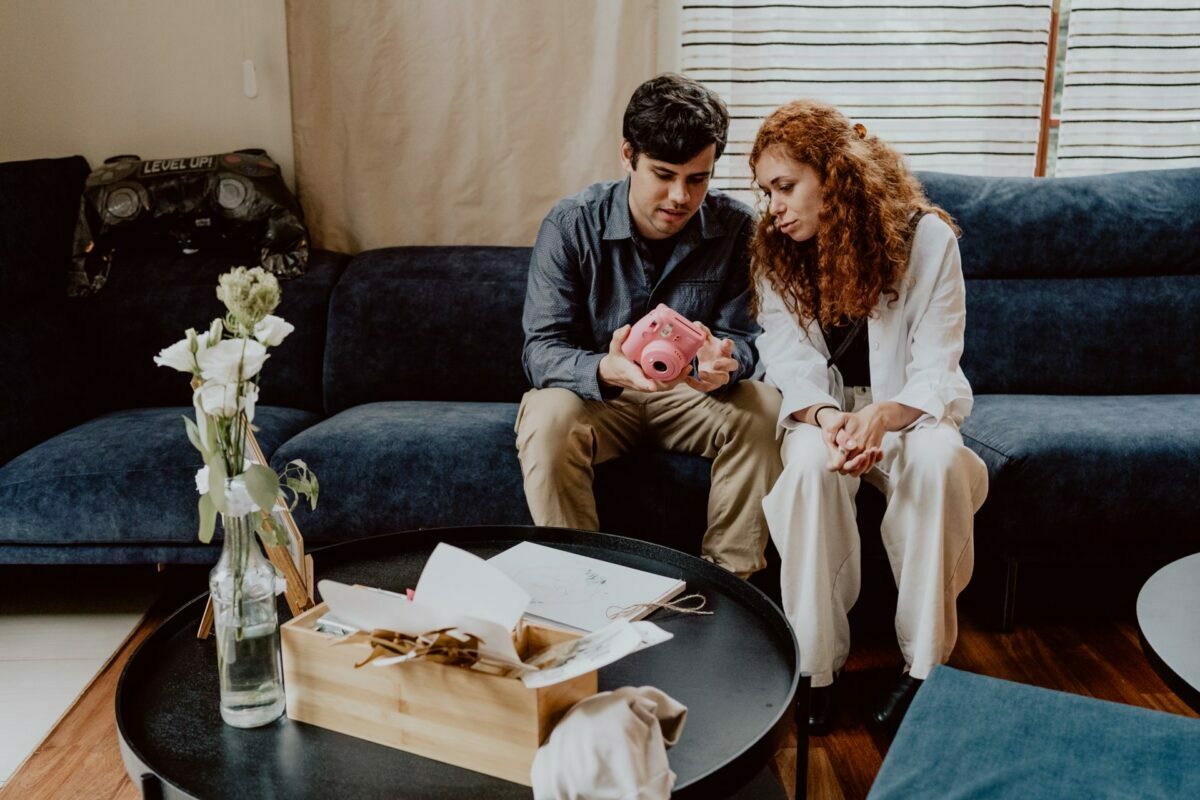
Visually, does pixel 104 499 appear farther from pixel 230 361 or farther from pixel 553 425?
pixel 230 361

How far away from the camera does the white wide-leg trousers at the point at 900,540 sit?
5.54 ft

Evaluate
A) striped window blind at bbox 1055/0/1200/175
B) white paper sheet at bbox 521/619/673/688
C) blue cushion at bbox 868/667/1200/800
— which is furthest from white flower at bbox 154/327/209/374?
striped window blind at bbox 1055/0/1200/175

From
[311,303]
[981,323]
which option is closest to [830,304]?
[981,323]

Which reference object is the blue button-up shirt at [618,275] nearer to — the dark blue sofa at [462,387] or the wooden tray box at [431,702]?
the dark blue sofa at [462,387]

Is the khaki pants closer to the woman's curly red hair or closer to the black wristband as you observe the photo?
the black wristband

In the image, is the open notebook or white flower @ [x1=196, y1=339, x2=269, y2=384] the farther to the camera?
the open notebook

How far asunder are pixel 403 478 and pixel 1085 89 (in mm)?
2148

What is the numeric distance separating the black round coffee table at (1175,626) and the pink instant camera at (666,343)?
0.78 metres

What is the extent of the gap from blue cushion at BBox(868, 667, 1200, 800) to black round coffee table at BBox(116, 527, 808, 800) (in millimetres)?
142

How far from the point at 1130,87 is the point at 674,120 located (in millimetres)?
1635

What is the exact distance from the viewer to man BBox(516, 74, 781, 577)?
188 cm

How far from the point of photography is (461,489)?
2.03 metres

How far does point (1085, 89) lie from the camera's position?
110 inches

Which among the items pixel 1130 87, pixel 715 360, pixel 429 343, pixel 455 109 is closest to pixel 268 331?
pixel 715 360
